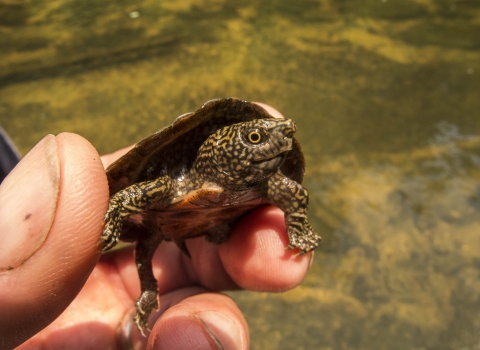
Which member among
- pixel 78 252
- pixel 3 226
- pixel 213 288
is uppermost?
pixel 3 226

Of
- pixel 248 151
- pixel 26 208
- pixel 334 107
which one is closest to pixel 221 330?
pixel 248 151

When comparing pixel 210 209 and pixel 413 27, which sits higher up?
pixel 210 209

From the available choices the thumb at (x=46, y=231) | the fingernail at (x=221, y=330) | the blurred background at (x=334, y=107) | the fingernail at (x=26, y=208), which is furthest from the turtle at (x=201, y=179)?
the blurred background at (x=334, y=107)

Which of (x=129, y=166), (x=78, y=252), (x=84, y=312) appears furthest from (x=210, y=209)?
(x=84, y=312)

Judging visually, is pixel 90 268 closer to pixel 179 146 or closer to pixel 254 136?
pixel 179 146

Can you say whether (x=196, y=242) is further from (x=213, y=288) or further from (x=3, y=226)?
(x=3, y=226)

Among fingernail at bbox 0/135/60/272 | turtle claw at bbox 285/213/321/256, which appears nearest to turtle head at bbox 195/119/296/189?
turtle claw at bbox 285/213/321/256

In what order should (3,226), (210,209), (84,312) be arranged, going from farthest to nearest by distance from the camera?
(84,312), (210,209), (3,226)
